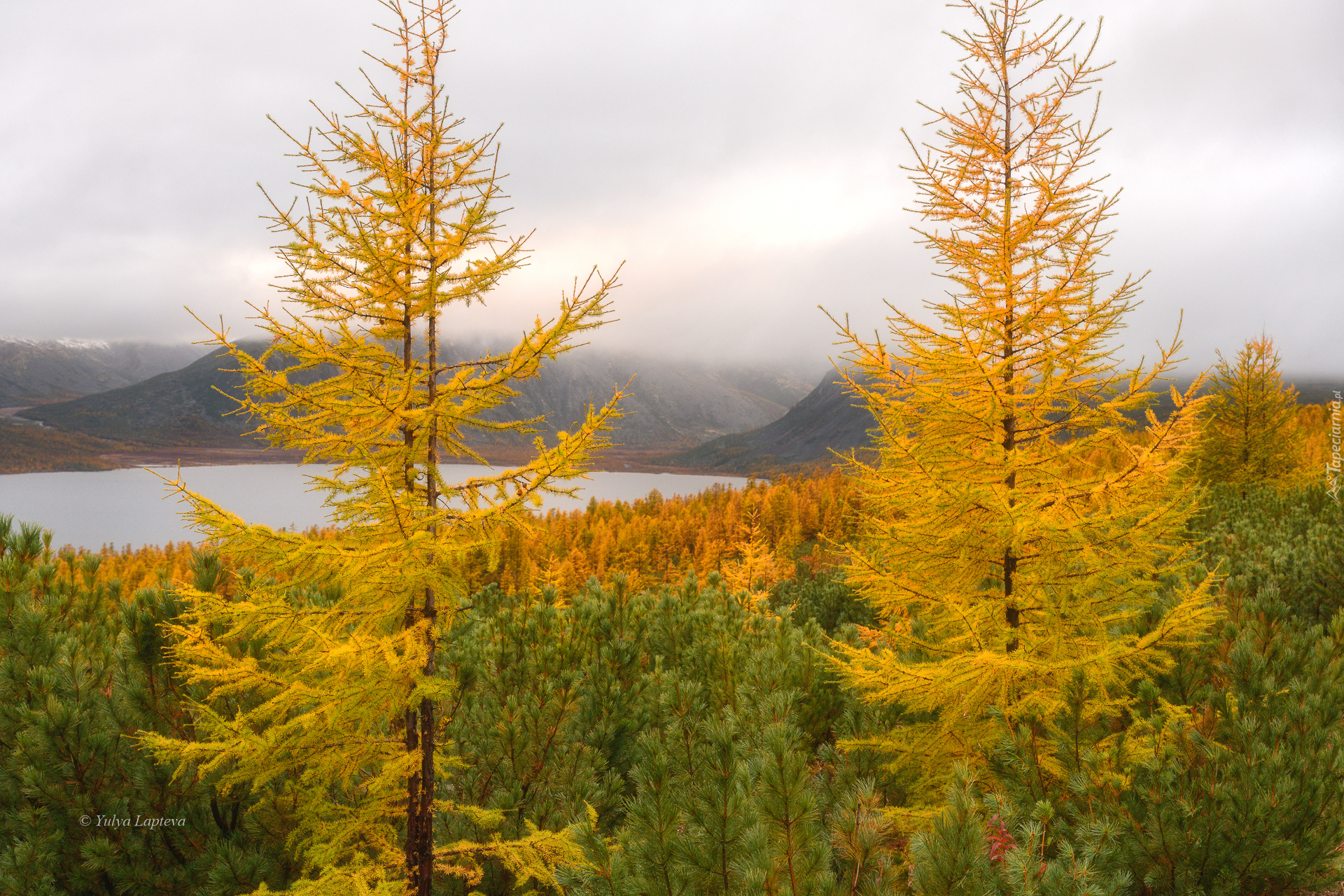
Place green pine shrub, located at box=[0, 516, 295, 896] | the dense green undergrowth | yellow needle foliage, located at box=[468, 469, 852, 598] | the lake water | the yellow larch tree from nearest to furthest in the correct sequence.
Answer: the dense green undergrowth < green pine shrub, located at box=[0, 516, 295, 896] < the yellow larch tree < yellow needle foliage, located at box=[468, 469, 852, 598] < the lake water

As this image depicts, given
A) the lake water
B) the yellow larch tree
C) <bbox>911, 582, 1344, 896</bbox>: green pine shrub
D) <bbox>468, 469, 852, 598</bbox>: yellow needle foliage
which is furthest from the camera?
the lake water

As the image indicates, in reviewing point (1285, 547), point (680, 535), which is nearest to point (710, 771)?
point (1285, 547)

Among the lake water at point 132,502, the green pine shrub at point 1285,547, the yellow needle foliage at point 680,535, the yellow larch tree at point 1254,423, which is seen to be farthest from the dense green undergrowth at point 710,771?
the lake water at point 132,502

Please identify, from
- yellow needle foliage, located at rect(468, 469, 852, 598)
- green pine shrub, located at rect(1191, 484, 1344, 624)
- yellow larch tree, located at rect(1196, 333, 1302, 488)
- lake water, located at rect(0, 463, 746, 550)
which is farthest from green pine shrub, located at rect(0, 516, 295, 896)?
lake water, located at rect(0, 463, 746, 550)

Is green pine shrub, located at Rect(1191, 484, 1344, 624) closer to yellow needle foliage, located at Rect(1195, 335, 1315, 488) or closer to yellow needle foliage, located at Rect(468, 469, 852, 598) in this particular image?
yellow needle foliage, located at Rect(1195, 335, 1315, 488)

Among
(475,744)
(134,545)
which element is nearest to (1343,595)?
(475,744)

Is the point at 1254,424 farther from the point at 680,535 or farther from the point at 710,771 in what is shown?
the point at 680,535

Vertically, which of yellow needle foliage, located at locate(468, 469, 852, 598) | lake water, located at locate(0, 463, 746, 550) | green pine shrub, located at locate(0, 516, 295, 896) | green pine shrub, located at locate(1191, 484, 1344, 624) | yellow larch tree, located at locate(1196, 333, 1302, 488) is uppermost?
yellow larch tree, located at locate(1196, 333, 1302, 488)

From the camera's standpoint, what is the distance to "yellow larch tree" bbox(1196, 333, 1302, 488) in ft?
57.0

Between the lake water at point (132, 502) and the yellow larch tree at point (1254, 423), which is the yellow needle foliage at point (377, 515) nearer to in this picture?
the yellow larch tree at point (1254, 423)

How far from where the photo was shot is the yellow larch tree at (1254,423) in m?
17.4

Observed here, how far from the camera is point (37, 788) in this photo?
3.87 m

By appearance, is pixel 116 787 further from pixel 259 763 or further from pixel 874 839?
pixel 874 839

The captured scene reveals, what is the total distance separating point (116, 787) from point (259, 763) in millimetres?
1574
